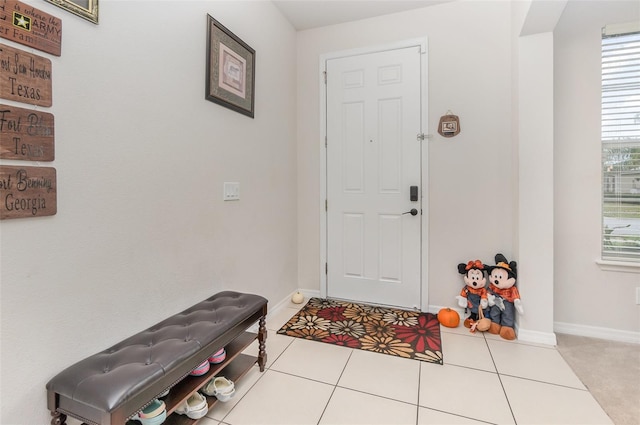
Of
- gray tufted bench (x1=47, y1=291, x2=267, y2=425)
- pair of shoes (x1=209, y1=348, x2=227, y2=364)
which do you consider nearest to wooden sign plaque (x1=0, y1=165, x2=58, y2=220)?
gray tufted bench (x1=47, y1=291, x2=267, y2=425)

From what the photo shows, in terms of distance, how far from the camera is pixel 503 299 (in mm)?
2184

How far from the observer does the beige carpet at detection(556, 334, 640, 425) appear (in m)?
1.44

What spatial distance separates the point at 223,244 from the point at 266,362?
2.61 feet

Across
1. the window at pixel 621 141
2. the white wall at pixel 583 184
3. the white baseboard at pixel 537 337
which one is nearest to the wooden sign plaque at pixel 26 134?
the white baseboard at pixel 537 337

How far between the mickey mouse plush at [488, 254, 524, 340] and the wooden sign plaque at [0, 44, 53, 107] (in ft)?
8.94

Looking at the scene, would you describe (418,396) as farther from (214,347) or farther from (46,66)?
(46,66)

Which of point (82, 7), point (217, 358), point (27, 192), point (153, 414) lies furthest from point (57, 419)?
point (82, 7)

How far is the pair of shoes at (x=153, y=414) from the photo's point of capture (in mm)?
1108

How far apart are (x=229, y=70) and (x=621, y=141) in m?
2.78

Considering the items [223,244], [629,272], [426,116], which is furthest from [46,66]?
[629,272]

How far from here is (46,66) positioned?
103cm

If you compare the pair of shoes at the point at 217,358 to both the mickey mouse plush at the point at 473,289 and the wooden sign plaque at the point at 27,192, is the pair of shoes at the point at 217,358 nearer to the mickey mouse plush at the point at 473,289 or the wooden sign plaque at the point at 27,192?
the wooden sign plaque at the point at 27,192

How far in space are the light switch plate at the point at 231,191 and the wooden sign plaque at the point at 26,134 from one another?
3.13 feet

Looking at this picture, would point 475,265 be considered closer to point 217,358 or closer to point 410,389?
point 410,389
